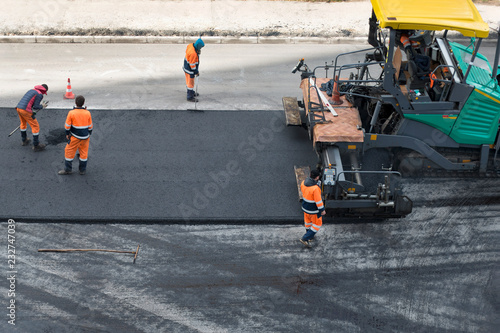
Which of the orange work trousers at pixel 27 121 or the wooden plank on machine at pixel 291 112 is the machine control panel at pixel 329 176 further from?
the orange work trousers at pixel 27 121

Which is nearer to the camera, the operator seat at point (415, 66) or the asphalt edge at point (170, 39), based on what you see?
the operator seat at point (415, 66)

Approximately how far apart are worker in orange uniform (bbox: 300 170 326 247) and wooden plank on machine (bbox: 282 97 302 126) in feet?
9.32

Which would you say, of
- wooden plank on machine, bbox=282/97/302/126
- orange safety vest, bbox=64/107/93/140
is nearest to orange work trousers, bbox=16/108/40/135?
orange safety vest, bbox=64/107/93/140

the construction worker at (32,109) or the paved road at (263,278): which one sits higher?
the construction worker at (32,109)

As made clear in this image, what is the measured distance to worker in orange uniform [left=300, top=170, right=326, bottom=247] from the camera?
8945 millimetres

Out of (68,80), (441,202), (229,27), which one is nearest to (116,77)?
(68,80)

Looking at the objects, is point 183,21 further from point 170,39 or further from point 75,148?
point 75,148

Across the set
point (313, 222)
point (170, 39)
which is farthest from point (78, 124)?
point (170, 39)

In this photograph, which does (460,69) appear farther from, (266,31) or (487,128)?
(266,31)

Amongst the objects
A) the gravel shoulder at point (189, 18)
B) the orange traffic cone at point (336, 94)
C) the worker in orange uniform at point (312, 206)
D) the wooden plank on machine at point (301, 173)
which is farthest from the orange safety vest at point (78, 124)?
the gravel shoulder at point (189, 18)

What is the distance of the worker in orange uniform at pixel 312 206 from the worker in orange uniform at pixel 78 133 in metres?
3.89

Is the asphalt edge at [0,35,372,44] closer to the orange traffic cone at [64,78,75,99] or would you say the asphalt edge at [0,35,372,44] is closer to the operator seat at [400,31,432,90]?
the orange traffic cone at [64,78,75,99]

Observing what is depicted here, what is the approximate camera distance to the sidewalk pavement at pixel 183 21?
54.1ft

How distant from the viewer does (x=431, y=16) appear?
9.52m
